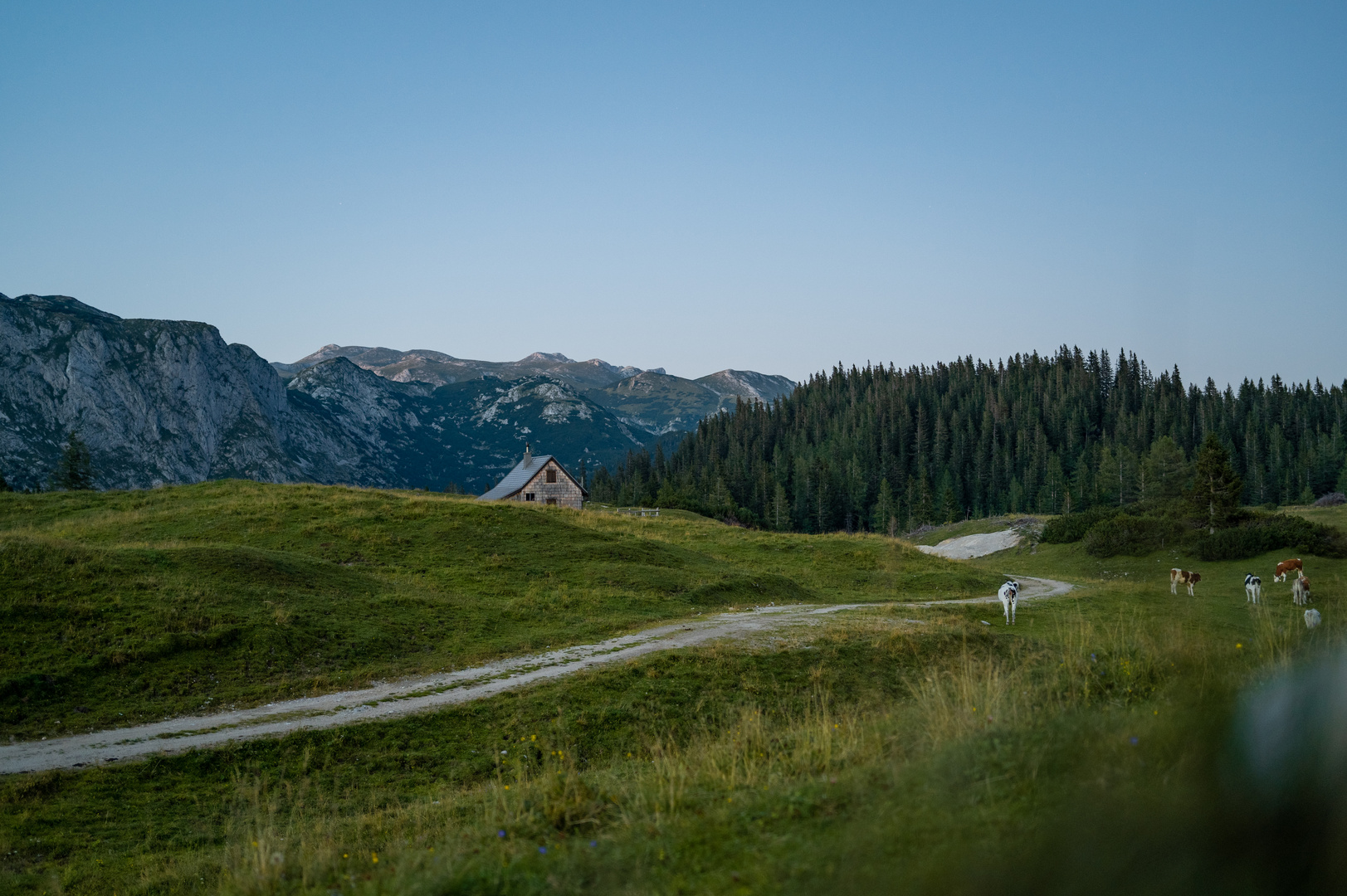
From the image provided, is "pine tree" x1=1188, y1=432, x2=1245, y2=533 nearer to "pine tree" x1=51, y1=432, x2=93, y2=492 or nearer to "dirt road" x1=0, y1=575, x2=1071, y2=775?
"dirt road" x1=0, y1=575, x2=1071, y2=775

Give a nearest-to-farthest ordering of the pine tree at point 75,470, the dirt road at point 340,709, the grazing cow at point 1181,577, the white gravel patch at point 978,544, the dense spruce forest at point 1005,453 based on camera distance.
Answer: the dirt road at point 340,709
the grazing cow at point 1181,577
the white gravel patch at point 978,544
the pine tree at point 75,470
the dense spruce forest at point 1005,453

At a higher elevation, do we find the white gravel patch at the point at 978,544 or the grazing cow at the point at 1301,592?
the grazing cow at the point at 1301,592

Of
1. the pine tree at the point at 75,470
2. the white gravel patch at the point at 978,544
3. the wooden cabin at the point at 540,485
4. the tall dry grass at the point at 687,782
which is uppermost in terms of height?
the pine tree at the point at 75,470

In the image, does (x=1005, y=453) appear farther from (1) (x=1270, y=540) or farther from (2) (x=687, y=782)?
(2) (x=687, y=782)

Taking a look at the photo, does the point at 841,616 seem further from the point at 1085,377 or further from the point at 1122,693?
the point at 1085,377

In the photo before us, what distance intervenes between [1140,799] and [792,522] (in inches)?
5193

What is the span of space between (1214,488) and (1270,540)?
10362 millimetres

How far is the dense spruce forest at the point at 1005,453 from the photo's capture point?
121125 millimetres

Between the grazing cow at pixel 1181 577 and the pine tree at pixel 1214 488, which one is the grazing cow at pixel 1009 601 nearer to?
the grazing cow at pixel 1181 577

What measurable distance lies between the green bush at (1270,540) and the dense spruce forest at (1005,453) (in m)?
55.1

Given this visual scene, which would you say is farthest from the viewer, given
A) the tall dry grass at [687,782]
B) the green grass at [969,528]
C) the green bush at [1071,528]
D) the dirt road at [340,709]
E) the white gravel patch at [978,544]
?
the green grass at [969,528]

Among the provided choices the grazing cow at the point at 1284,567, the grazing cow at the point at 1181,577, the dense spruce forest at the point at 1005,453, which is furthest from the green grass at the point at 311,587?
the dense spruce forest at the point at 1005,453

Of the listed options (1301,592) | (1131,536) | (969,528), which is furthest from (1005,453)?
(1301,592)

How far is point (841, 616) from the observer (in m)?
26.4
